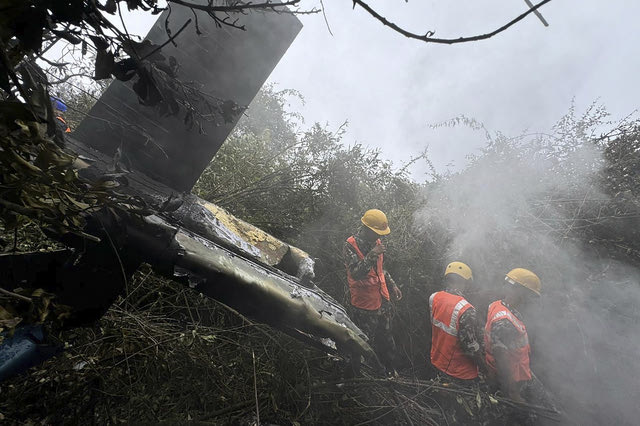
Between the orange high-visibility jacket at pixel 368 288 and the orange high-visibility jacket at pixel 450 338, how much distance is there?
39.9 inches

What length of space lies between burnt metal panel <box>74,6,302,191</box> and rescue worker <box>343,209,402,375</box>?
270 centimetres

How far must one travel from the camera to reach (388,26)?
0.81 m

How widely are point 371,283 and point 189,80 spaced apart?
390 cm

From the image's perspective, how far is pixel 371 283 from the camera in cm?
491

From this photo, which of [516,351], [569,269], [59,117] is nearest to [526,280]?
[516,351]

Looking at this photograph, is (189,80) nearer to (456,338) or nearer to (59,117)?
(59,117)

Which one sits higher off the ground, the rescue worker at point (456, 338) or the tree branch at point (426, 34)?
the tree branch at point (426, 34)

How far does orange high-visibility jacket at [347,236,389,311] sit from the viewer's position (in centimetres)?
490

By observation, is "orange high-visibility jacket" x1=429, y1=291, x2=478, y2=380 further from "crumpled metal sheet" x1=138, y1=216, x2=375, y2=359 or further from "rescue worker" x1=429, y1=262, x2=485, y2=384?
"crumpled metal sheet" x1=138, y1=216, x2=375, y2=359

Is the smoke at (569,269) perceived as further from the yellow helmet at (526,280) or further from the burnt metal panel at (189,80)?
the burnt metal panel at (189,80)

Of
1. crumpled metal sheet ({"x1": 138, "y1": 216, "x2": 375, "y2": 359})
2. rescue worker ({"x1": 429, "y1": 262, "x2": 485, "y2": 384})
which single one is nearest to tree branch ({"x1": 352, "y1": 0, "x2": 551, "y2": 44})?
crumpled metal sheet ({"x1": 138, "y1": 216, "x2": 375, "y2": 359})

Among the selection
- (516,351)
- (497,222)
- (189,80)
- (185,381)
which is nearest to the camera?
(185,381)

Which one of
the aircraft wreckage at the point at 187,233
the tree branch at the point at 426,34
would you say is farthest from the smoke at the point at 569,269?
the tree branch at the point at 426,34

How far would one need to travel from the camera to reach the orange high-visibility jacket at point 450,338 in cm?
398
